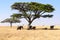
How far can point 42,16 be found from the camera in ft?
159

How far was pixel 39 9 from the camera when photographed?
44750 millimetres

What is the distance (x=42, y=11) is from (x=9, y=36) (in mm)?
22527

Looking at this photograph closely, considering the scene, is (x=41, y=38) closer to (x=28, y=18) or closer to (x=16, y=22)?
(x=28, y=18)

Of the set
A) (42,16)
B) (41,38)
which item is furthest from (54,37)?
(42,16)

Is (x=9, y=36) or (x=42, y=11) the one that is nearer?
(x=9, y=36)

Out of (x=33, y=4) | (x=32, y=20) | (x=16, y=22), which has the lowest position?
(x=16, y=22)

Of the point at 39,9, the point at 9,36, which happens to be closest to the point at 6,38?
the point at 9,36

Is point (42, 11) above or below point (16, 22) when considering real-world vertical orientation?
above

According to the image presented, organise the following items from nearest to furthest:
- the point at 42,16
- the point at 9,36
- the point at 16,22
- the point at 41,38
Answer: the point at 41,38 < the point at 9,36 < the point at 42,16 < the point at 16,22

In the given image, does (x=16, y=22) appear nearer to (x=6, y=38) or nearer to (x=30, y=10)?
(x=30, y=10)

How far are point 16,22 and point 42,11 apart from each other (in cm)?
3314

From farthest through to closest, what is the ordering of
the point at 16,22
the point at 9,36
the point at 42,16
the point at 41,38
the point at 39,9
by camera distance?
the point at 16,22, the point at 42,16, the point at 39,9, the point at 9,36, the point at 41,38

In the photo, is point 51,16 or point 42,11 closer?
point 42,11

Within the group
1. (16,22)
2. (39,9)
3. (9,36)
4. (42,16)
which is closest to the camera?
(9,36)
